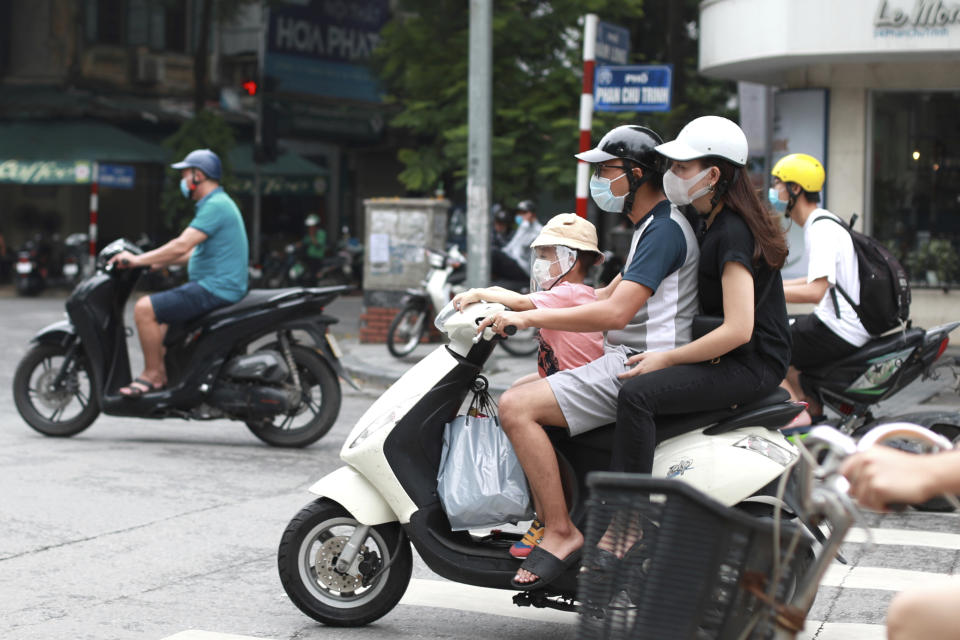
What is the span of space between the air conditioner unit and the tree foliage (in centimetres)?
1123

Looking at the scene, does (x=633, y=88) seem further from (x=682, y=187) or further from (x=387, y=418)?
(x=387, y=418)

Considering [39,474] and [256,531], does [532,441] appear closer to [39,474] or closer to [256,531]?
[256,531]

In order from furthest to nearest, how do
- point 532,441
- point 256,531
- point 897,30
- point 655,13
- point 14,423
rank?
point 655,13
point 897,30
point 14,423
point 256,531
point 532,441

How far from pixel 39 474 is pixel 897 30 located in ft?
35.2

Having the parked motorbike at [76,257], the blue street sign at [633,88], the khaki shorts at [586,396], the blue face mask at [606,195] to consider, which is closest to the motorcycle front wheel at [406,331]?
the blue street sign at [633,88]

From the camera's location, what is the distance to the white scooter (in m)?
4.25

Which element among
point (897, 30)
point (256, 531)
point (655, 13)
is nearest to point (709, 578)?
point (256, 531)

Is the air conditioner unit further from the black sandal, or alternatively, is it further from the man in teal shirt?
the black sandal

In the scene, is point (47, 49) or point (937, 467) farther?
point (47, 49)

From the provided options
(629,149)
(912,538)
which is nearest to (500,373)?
(912,538)

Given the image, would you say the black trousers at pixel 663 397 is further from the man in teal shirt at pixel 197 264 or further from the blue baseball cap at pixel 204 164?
the blue baseball cap at pixel 204 164

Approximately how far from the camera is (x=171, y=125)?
91.8 ft

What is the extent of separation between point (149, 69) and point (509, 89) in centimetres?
1360

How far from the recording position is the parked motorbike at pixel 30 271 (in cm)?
2286
